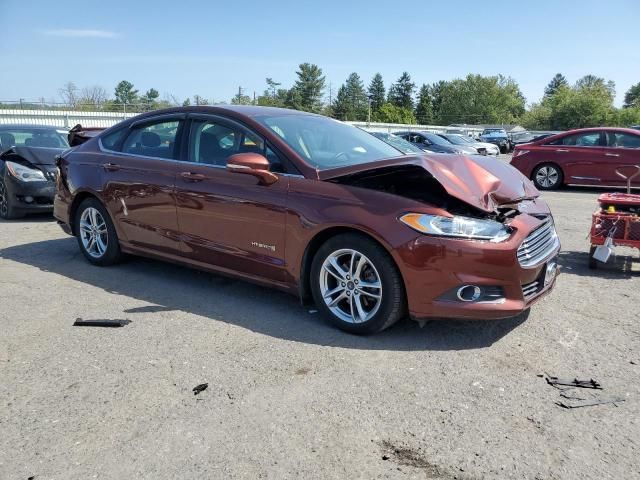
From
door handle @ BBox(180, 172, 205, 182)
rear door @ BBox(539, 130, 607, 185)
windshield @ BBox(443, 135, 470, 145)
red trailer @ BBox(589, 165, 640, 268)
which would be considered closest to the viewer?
door handle @ BBox(180, 172, 205, 182)

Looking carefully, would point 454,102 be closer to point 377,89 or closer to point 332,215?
point 377,89

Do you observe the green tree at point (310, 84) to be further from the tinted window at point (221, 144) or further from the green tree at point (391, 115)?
the tinted window at point (221, 144)

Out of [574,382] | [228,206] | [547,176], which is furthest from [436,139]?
[574,382]

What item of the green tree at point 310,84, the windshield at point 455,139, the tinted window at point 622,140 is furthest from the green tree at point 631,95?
the tinted window at point 622,140

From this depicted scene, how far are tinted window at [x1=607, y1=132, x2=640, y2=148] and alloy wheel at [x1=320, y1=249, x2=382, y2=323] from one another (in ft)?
37.3

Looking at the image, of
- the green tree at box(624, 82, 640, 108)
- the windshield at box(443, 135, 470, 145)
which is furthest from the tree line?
the windshield at box(443, 135, 470, 145)

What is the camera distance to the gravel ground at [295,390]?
8.29 feet

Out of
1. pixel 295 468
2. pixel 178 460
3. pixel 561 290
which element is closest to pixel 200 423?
pixel 178 460

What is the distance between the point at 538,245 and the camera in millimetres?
3996

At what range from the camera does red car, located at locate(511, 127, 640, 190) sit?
504 inches

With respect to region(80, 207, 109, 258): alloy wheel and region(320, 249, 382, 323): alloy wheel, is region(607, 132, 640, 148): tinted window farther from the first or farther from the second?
region(80, 207, 109, 258): alloy wheel

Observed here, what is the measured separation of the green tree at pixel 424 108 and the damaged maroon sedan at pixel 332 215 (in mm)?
110727

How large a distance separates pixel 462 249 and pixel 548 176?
11.3 meters

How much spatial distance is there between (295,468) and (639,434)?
65.6 inches
